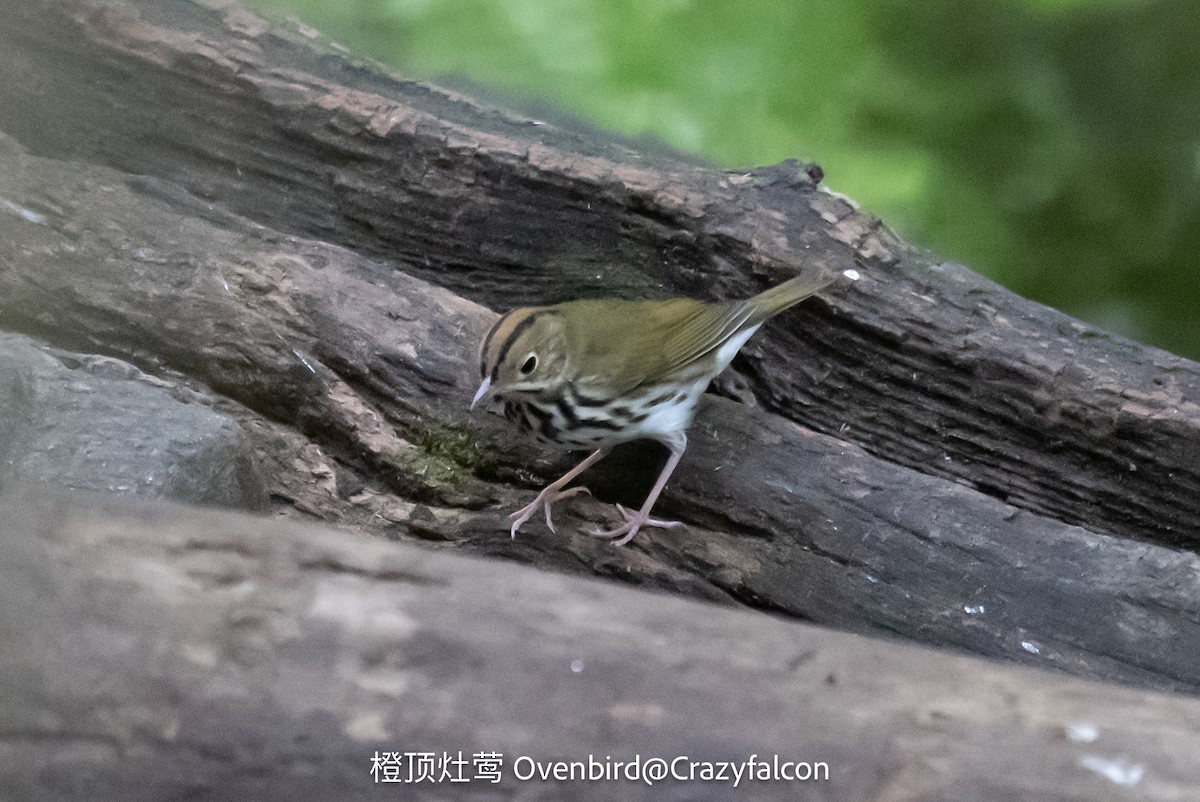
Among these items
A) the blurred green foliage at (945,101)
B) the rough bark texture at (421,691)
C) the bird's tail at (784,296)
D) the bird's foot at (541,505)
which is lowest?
the rough bark texture at (421,691)

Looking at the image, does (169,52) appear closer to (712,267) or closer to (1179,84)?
(712,267)

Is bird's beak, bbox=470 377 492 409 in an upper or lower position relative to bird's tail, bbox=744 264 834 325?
lower

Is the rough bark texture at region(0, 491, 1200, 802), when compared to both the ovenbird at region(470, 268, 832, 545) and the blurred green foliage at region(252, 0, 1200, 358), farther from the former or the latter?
the blurred green foliage at region(252, 0, 1200, 358)

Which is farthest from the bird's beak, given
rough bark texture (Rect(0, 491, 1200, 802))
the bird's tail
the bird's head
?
rough bark texture (Rect(0, 491, 1200, 802))

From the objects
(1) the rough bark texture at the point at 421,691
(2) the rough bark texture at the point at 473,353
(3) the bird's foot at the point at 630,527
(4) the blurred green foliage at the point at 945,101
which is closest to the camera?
(1) the rough bark texture at the point at 421,691

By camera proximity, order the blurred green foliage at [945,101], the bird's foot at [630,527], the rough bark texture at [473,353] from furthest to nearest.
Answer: the blurred green foliage at [945,101], the bird's foot at [630,527], the rough bark texture at [473,353]

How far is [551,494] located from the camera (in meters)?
2.21

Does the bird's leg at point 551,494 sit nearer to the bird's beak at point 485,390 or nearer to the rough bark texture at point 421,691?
the bird's beak at point 485,390

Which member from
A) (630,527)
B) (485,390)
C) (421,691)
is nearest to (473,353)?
(485,390)

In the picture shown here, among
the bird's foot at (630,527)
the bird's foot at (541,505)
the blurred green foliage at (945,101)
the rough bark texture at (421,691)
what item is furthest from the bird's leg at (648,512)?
the rough bark texture at (421,691)

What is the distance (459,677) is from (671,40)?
1.95 meters

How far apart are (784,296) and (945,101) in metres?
0.85

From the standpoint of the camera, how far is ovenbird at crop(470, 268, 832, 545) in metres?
2.13

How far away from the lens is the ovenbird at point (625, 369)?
213 cm
